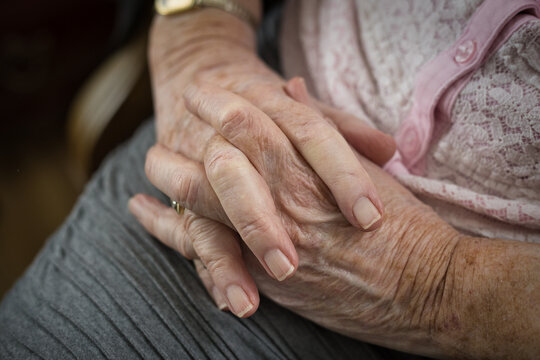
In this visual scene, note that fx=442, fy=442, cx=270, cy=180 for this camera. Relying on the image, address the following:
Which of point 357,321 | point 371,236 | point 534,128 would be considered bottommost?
point 357,321

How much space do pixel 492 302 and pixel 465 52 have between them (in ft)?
1.04

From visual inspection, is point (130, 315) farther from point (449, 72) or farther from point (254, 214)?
point (449, 72)

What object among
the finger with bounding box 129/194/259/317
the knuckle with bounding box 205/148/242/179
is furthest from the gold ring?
the knuckle with bounding box 205/148/242/179

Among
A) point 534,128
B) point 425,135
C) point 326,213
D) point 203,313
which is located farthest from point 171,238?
point 534,128

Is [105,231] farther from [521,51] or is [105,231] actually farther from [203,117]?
[521,51]

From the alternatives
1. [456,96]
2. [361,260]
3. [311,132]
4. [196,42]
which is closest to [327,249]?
[361,260]

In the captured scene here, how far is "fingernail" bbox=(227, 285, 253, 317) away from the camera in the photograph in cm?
54

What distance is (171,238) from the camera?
0.64 meters

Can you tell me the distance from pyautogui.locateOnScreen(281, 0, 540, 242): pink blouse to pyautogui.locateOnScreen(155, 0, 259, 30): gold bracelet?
229 mm

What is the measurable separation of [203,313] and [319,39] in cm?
51

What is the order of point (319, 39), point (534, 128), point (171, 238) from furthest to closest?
1. point (319, 39)
2. point (171, 238)
3. point (534, 128)

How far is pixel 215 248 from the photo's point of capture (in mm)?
567

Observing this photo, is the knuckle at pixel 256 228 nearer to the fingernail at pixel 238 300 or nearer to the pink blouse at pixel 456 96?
the fingernail at pixel 238 300

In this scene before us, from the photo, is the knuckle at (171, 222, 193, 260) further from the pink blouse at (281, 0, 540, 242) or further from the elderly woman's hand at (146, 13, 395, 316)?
the pink blouse at (281, 0, 540, 242)
